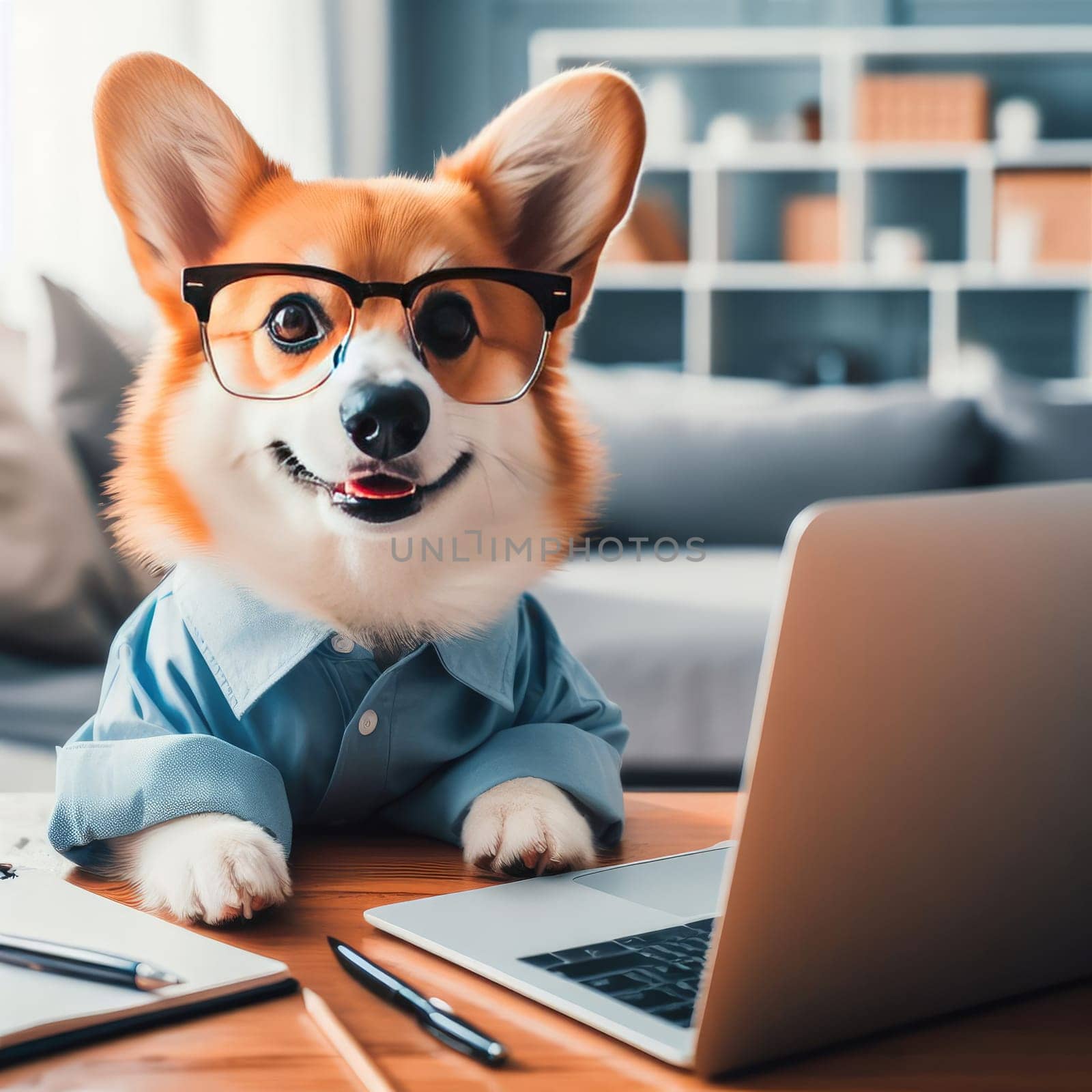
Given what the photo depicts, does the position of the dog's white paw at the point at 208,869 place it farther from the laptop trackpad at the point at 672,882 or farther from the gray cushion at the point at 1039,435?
the gray cushion at the point at 1039,435

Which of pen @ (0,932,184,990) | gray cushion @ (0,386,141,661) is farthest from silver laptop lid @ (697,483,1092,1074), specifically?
gray cushion @ (0,386,141,661)

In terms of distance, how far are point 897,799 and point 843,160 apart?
4214 millimetres

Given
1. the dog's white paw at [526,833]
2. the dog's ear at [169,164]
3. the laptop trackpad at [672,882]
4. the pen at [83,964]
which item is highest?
the dog's ear at [169,164]

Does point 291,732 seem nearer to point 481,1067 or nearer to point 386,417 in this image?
point 386,417

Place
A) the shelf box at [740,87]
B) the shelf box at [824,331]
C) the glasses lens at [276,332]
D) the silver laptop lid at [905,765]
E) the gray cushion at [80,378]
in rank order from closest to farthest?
the silver laptop lid at [905,765] < the glasses lens at [276,332] < the gray cushion at [80,378] < the shelf box at [740,87] < the shelf box at [824,331]

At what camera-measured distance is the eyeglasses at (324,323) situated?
70 centimetres

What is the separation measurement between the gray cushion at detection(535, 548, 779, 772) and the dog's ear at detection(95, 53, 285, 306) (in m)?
0.96

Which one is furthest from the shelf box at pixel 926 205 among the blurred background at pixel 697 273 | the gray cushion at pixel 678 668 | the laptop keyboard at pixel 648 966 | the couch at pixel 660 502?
the laptop keyboard at pixel 648 966

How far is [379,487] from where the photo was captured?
2.31 ft

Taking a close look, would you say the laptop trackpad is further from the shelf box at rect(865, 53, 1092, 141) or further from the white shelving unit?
the shelf box at rect(865, 53, 1092, 141)

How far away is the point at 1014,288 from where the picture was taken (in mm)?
4574

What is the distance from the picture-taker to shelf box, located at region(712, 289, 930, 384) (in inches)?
184

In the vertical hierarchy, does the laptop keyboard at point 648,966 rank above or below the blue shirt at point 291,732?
below

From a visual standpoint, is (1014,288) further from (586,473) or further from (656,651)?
(586,473)
